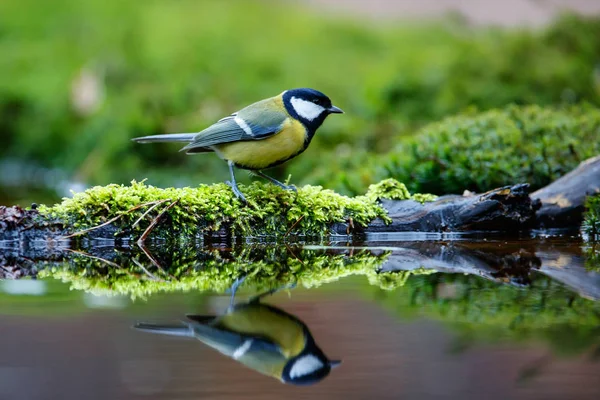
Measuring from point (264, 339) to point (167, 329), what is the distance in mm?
368

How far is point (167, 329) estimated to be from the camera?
266cm

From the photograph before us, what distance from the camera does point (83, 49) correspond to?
48.7ft

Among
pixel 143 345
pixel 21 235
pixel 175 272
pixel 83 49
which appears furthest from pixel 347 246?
pixel 83 49

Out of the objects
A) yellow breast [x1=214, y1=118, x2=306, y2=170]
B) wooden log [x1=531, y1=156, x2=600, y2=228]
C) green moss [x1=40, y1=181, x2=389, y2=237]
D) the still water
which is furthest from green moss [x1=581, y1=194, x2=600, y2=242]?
yellow breast [x1=214, y1=118, x2=306, y2=170]

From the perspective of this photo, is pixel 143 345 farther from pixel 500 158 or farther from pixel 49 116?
pixel 49 116

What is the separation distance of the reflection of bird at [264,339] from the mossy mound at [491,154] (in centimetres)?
339

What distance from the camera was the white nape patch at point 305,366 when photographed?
2252 millimetres

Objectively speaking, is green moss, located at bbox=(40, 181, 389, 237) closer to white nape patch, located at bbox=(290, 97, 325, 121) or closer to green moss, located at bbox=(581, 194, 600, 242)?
white nape patch, located at bbox=(290, 97, 325, 121)

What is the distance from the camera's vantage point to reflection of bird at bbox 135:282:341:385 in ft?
7.46

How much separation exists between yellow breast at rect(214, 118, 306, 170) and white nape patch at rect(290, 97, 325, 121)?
0.08 metres

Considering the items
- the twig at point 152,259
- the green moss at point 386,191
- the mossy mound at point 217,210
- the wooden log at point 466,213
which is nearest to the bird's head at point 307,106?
the mossy mound at point 217,210

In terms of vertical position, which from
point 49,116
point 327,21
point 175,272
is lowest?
point 175,272

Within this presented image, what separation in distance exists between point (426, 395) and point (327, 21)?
16.4m

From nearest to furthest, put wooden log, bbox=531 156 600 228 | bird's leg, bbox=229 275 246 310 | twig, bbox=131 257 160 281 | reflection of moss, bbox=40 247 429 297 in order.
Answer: bird's leg, bbox=229 275 246 310
reflection of moss, bbox=40 247 429 297
twig, bbox=131 257 160 281
wooden log, bbox=531 156 600 228
